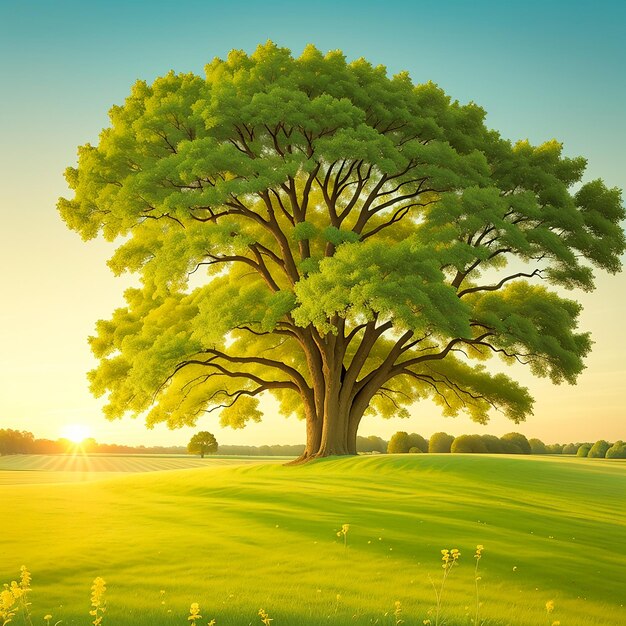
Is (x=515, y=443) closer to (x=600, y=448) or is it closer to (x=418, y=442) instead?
(x=418, y=442)

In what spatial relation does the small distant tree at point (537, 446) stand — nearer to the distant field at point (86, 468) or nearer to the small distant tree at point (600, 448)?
the small distant tree at point (600, 448)

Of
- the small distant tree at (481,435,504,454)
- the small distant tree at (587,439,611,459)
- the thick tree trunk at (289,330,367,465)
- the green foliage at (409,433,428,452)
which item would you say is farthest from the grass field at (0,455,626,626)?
the small distant tree at (587,439,611,459)

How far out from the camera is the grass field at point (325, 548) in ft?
30.9

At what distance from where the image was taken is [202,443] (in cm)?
7250

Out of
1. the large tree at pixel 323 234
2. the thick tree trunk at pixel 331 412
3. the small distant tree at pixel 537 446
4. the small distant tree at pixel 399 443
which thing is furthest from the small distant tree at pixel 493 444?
the thick tree trunk at pixel 331 412

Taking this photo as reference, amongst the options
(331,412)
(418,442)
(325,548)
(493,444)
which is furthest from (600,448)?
(325,548)

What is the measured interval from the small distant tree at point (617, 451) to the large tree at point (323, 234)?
2767 centimetres

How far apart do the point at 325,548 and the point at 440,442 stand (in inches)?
1632

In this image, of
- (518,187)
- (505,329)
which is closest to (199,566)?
(505,329)

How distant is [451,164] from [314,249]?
7.47m

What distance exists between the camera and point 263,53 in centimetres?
2756

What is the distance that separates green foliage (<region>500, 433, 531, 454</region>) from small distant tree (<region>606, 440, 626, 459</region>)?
6908 millimetres

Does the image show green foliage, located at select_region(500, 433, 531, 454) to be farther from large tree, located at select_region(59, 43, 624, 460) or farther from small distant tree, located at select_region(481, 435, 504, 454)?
large tree, located at select_region(59, 43, 624, 460)

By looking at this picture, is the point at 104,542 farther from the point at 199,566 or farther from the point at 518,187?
the point at 518,187
